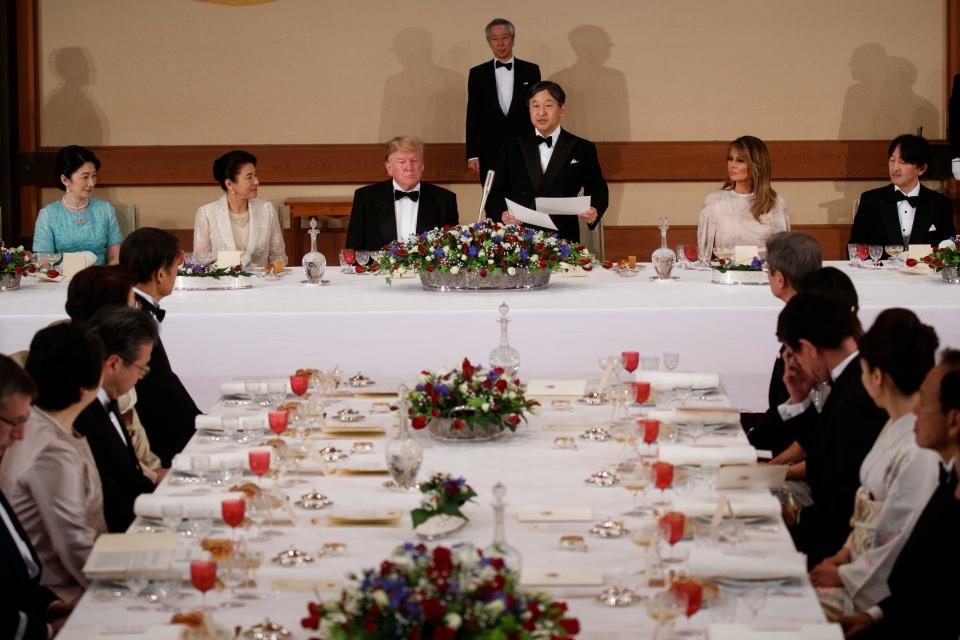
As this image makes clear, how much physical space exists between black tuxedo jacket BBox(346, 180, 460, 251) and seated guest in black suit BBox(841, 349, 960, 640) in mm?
4422

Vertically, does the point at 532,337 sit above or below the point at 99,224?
below

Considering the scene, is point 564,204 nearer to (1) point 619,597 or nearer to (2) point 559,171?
(2) point 559,171

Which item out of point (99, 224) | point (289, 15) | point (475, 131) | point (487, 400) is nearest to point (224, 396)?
point (487, 400)

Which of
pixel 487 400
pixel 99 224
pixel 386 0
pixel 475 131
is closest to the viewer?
pixel 487 400

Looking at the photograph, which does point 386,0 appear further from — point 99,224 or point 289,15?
point 99,224

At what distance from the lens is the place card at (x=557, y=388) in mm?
3986

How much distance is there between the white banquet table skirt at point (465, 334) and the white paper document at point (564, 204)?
91 cm

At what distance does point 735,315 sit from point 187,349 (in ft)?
6.75

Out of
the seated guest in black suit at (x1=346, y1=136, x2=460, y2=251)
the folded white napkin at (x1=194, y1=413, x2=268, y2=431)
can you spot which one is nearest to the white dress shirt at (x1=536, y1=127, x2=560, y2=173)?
the seated guest in black suit at (x1=346, y1=136, x2=460, y2=251)

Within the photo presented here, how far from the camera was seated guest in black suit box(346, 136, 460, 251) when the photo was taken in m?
6.74

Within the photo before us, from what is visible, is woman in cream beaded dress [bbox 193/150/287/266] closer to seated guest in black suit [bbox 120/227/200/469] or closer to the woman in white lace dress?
seated guest in black suit [bbox 120/227/200/469]

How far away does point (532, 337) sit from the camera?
503cm

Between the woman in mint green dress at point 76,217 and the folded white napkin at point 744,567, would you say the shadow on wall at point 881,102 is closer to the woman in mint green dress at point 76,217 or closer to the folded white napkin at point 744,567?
the woman in mint green dress at point 76,217

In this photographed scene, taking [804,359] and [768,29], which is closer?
[804,359]
